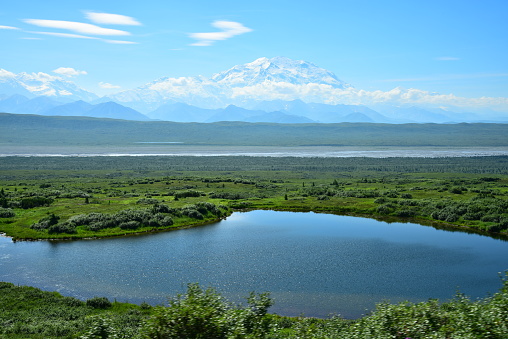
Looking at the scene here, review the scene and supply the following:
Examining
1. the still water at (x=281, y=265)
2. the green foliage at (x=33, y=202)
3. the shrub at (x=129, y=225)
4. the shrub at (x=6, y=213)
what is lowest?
the still water at (x=281, y=265)

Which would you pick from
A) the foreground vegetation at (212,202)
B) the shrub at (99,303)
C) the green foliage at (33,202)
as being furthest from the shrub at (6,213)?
the shrub at (99,303)

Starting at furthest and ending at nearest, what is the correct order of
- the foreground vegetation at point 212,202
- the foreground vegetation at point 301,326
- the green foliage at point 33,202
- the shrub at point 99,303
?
the green foliage at point 33,202 → the foreground vegetation at point 212,202 → the shrub at point 99,303 → the foreground vegetation at point 301,326

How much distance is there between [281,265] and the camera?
144 feet

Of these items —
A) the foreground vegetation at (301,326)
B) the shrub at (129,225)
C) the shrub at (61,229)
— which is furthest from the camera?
the shrub at (129,225)

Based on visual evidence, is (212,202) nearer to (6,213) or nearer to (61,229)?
(61,229)

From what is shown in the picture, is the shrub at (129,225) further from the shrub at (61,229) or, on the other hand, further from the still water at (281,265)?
the shrub at (61,229)

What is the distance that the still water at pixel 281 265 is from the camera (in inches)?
1431

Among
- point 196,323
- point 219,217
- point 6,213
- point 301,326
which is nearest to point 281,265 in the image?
point 301,326

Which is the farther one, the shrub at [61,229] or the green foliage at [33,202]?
the green foliage at [33,202]

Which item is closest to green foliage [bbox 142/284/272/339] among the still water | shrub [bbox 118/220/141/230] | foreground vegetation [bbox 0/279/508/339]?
foreground vegetation [bbox 0/279/508/339]

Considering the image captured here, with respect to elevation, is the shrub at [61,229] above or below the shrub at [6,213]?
below

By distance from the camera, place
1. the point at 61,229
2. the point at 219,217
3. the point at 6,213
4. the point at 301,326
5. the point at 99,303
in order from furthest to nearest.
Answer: the point at 219,217 → the point at 6,213 → the point at 61,229 → the point at 99,303 → the point at 301,326

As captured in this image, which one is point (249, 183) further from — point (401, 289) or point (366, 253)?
point (401, 289)

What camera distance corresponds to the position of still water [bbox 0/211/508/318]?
36344 millimetres
